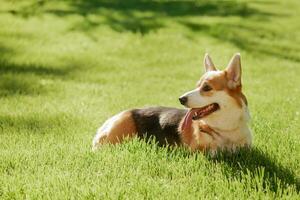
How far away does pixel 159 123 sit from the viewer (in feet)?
21.3

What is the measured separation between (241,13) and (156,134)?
1438 cm

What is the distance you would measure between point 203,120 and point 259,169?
3.25ft

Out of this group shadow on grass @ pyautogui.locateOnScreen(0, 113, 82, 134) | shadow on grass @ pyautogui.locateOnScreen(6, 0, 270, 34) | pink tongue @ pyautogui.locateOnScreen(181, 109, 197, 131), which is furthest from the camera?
shadow on grass @ pyautogui.locateOnScreen(6, 0, 270, 34)

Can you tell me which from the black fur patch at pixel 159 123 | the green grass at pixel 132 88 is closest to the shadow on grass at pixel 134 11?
the green grass at pixel 132 88

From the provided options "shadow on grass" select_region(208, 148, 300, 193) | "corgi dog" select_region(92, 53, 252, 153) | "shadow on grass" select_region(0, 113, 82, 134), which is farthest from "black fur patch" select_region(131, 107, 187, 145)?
"shadow on grass" select_region(0, 113, 82, 134)

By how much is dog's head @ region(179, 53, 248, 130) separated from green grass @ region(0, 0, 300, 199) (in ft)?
1.21

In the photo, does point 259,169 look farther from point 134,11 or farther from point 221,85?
point 134,11

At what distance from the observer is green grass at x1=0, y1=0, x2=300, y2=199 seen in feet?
17.0

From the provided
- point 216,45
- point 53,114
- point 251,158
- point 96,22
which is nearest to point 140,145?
point 251,158

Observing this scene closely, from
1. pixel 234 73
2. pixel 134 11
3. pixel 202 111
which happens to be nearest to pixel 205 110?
pixel 202 111

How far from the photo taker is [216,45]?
628 inches

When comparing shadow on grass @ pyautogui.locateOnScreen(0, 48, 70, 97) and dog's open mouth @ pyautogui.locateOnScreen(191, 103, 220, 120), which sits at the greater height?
dog's open mouth @ pyautogui.locateOnScreen(191, 103, 220, 120)

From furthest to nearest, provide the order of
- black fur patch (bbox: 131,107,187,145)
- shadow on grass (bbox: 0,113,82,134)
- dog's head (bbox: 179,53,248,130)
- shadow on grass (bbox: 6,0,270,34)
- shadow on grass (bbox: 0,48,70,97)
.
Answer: shadow on grass (bbox: 6,0,270,34)
shadow on grass (bbox: 0,48,70,97)
shadow on grass (bbox: 0,113,82,134)
black fur patch (bbox: 131,107,187,145)
dog's head (bbox: 179,53,248,130)

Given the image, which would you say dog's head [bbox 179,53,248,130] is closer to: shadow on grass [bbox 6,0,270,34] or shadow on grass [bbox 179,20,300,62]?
shadow on grass [bbox 179,20,300,62]
